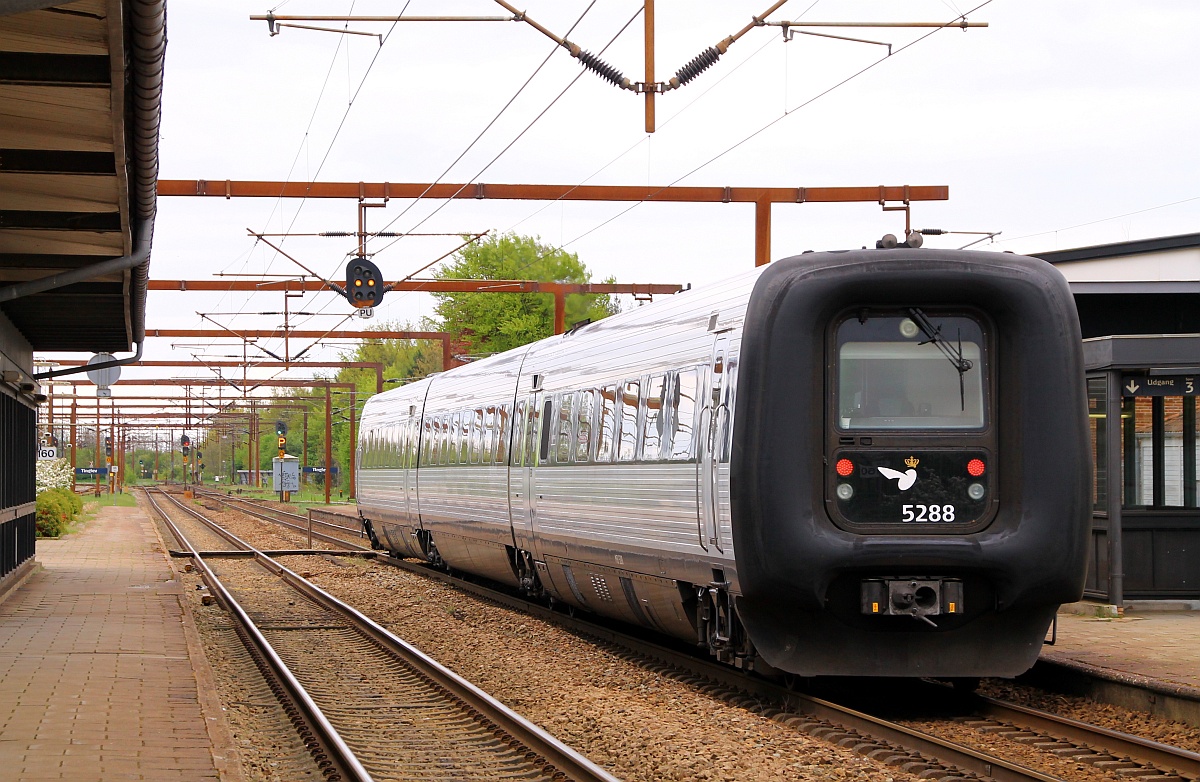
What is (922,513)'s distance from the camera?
394 inches

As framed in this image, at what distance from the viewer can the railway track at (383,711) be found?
892cm

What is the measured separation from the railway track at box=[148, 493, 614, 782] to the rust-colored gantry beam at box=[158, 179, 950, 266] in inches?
228

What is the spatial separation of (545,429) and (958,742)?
7874mm

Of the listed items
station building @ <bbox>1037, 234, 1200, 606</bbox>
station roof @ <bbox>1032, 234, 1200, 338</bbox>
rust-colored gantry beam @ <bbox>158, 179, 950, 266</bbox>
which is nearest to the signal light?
rust-colored gantry beam @ <bbox>158, 179, 950, 266</bbox>

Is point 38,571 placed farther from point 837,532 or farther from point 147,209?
point 837,532

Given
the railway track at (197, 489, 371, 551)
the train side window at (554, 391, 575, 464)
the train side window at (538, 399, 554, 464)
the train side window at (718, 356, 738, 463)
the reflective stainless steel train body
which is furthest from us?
the railway track at (197, 489, 371, 551)

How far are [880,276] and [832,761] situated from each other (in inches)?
127

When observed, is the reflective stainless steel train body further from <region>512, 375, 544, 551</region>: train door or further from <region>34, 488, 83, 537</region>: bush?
<region>34, 488, 83, 537</region>: bush

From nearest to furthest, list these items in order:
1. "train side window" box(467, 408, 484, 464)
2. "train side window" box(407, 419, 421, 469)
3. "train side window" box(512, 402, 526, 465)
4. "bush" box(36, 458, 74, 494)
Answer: "train side window" box(512, 402, 526, 465), "train side window" box(467, 408, 484, 464), "train side window" box(407, 419, 421, 469), "bush" box(36, 458, 74, 494)

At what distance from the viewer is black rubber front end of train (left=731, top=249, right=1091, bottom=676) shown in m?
9.88

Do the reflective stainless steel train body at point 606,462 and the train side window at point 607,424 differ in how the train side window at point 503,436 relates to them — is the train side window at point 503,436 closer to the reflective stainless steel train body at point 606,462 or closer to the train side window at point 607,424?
the reflective stainless steel train body at point 606,462

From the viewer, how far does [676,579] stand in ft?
39.3

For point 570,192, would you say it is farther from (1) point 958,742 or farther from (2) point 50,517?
(2) point 50,517

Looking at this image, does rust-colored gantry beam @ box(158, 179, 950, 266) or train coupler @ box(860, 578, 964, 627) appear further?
rust-colored gantry beam @ box(158, 179, 950, 266)
